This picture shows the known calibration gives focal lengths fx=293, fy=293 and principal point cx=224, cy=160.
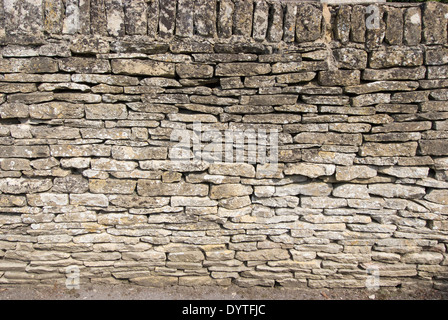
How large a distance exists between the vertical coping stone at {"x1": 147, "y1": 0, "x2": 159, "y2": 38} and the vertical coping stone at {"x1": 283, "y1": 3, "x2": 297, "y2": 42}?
116cm

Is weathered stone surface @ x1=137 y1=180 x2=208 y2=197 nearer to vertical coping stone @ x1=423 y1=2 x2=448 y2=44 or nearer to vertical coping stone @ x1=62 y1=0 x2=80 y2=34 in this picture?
vertical coping stone @ x1=62 y1=0 x2=80 y2=34

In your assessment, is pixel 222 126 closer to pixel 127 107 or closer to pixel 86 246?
pixel 127 107

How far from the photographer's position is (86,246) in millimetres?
3074

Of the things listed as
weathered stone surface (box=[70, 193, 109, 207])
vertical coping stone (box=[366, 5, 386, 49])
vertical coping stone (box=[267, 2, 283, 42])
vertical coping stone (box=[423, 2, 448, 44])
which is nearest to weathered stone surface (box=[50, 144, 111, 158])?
weathered stone surface (box=[70, 193, 109, 207])

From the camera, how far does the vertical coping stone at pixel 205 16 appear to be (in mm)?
2629

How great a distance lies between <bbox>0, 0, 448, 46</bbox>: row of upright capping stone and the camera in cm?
260

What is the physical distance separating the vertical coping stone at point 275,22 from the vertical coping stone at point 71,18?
1726mm

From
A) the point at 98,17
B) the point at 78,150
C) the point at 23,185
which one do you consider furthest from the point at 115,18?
the point at 23,185

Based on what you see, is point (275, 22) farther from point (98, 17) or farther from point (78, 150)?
point (78, 150)

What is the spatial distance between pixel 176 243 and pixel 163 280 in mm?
488

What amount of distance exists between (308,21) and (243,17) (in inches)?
23.3

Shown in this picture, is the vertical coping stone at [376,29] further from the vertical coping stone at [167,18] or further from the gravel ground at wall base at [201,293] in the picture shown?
the gravel ground at wall base at [201,293]

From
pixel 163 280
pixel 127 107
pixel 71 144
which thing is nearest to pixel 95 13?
pixel 127 107

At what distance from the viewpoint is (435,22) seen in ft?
8.73
